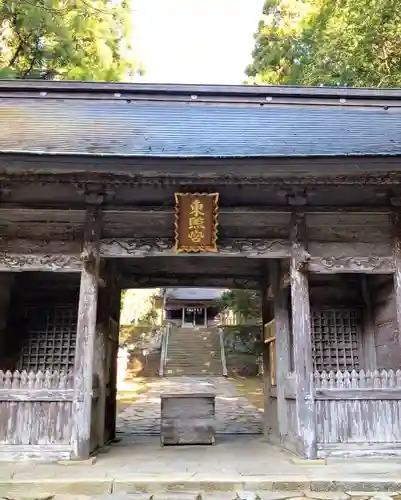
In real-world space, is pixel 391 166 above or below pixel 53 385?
above

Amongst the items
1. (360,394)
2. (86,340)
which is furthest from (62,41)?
(360,394)

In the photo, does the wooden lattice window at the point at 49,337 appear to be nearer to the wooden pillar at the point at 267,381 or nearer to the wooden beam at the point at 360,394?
the wooden pillar at the point at 267,381

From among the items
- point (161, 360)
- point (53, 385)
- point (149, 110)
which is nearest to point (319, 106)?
point (149, 110)

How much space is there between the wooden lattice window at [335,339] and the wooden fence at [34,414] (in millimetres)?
4132

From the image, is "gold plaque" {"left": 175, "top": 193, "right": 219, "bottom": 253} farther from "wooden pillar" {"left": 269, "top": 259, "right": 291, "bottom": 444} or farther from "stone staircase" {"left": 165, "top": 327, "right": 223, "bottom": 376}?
"stone staircase" {"left": 165, "top": 327, "right": 223, "bottom": 376}

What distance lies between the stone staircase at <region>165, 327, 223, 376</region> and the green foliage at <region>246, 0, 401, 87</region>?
14327 millimetres

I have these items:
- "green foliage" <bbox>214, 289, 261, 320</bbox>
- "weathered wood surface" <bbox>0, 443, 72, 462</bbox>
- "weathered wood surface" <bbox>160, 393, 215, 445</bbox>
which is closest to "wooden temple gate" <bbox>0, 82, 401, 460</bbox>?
"weathered wood surface" <bbox>0, 443, 72, 462</bbox>

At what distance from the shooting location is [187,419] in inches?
296

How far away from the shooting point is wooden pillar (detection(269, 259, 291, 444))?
7.46 m

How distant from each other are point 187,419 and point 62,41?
41.0ft

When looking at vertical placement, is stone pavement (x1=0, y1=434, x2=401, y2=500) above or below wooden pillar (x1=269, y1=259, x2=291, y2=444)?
below

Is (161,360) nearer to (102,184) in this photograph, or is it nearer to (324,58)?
(324,58)

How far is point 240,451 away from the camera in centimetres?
689

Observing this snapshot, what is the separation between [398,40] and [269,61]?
717 cm
